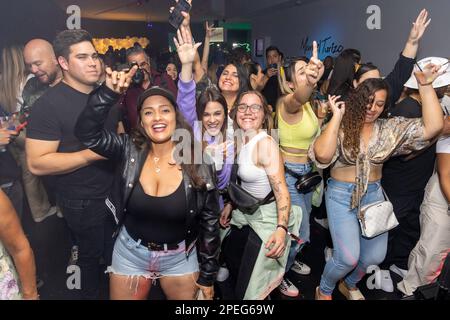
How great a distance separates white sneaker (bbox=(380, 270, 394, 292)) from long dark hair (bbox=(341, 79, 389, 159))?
108 centimetres

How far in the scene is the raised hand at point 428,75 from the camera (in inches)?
76.9

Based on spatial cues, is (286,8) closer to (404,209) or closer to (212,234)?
(404,209)

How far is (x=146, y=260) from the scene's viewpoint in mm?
1677

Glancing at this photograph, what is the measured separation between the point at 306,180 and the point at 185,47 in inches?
44.4

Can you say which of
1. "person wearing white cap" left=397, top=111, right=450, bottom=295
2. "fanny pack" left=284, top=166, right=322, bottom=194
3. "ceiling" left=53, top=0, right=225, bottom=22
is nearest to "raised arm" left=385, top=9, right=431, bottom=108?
"person wearing white cap" left=397, top=111, right=450, bottom=295

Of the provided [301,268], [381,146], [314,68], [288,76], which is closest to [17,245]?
[314,68]

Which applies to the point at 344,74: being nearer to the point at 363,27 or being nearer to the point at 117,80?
the point at 117,80

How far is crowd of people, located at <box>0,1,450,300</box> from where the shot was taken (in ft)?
5.43

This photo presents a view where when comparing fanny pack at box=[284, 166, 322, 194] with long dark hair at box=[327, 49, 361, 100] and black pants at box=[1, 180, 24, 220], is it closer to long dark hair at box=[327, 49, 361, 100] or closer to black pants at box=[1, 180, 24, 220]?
long dark hair at box=[327, 49, 361, 100]

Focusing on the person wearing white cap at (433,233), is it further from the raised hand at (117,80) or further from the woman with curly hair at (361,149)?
the raised hand at (117,80)

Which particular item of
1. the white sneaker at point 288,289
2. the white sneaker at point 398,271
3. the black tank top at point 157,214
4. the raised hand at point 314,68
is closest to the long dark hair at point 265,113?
the raised hand at point 314,68

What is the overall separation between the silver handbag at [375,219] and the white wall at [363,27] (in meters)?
2.94

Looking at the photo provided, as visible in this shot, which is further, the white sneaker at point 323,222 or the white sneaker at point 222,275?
the white sneaker at point 323,222
